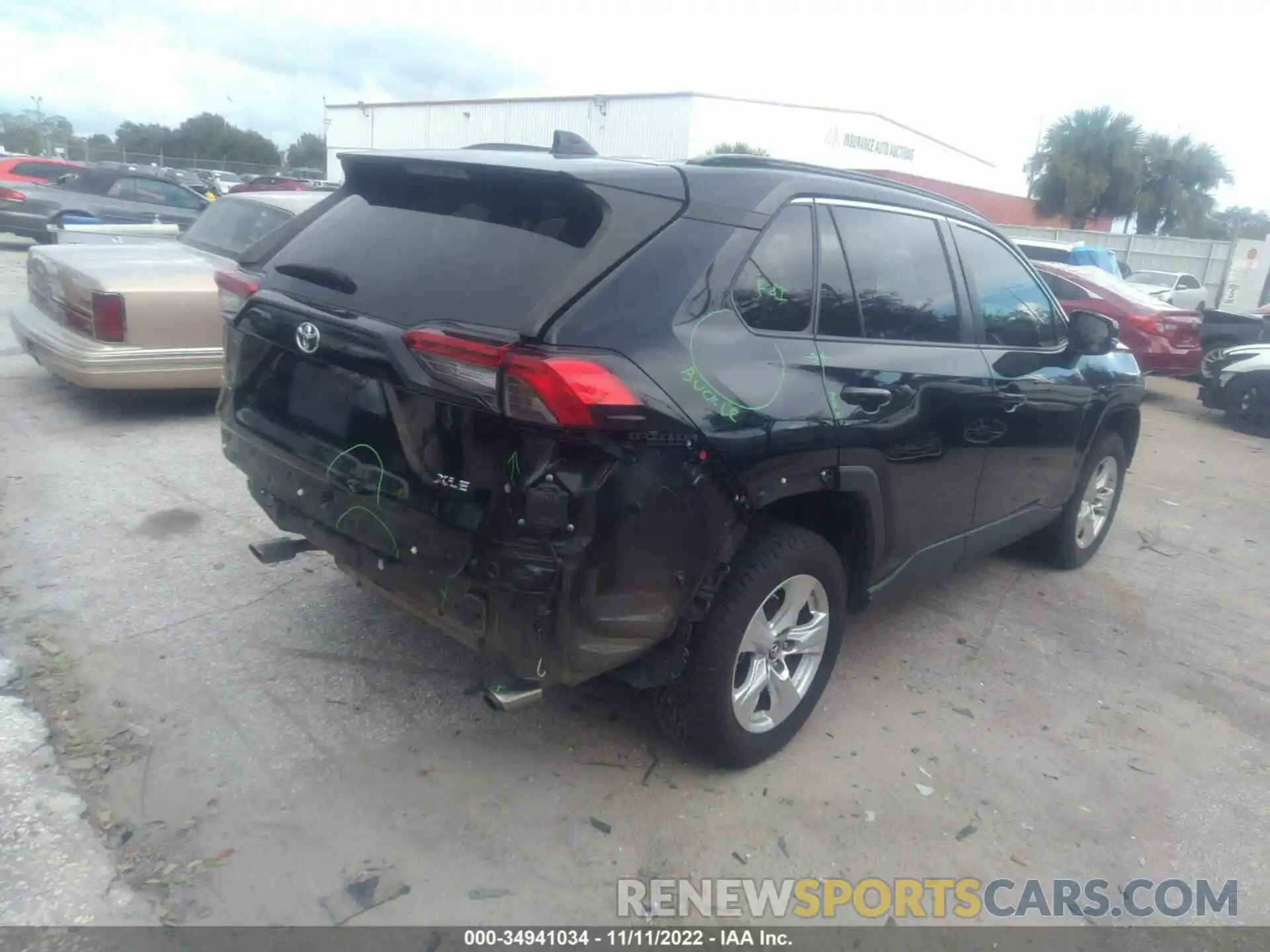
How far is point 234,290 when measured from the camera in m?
3.46

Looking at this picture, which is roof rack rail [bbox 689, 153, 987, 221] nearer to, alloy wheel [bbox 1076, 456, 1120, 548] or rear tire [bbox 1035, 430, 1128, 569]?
rear tire [bbox 1035, 430, 1128, 569]

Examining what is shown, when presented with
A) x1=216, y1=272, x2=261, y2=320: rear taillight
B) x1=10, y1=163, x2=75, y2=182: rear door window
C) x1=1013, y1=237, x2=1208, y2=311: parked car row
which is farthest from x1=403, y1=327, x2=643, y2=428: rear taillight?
x1=10, y1=163, x2=75, y2=182: rear door window

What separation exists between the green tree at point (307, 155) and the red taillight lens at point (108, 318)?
2666 inches

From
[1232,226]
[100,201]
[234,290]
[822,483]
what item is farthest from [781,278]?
[1232,226]

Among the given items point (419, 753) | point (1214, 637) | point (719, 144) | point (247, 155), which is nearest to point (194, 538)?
point (419, 753)

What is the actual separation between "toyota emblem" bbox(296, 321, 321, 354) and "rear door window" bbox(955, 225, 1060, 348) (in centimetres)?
261

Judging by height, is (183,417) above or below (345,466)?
below

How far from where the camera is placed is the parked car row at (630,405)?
258cm

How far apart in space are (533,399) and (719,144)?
135 feet

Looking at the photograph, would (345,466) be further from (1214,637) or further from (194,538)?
(1214,637)

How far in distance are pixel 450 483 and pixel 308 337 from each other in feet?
2.46

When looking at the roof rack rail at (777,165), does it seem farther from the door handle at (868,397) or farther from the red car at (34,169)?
the red car at (34,169)

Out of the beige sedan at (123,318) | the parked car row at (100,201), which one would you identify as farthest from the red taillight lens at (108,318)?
the parked car row at (100,201)

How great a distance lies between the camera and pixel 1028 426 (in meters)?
4.36
